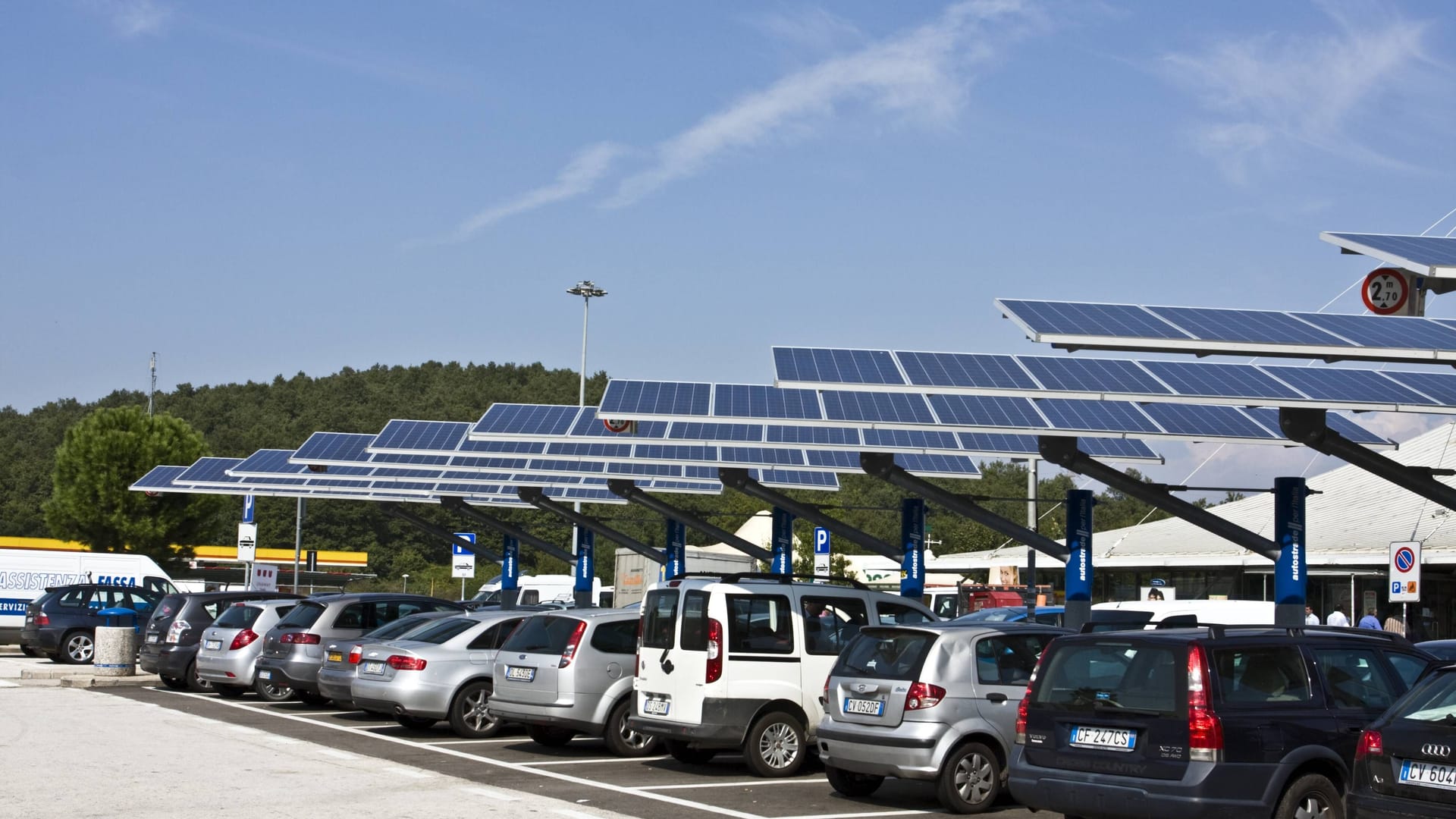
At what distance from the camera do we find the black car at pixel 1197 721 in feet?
29.5

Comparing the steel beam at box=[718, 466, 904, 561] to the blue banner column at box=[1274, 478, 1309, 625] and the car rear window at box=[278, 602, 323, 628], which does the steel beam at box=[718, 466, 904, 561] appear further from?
the car rear window at box=[278, 602, 323, 628]

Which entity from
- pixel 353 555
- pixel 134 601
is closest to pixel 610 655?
pixel 134 601

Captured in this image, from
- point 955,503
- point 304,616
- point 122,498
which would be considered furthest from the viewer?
point 122,498

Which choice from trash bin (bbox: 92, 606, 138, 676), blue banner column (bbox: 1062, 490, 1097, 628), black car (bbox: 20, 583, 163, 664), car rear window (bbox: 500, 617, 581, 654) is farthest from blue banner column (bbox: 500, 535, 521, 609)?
car rear window (bbox: 500, 617, 581, 654)

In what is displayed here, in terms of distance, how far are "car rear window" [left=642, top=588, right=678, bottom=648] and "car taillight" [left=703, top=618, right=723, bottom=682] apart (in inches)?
18.4

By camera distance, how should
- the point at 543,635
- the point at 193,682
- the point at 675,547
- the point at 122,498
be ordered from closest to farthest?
the point at 543,635 → the point at 193,682 → the point at 675,547 → the point at 122,498

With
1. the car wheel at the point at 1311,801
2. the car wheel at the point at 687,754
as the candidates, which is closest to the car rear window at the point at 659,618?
the car wheel at the point at 687,754

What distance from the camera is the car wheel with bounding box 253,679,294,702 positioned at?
21.0 m

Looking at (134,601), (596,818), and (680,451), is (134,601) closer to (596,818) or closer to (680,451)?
(680,451)

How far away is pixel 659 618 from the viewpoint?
14.2 m

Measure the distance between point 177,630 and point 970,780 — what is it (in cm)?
1544

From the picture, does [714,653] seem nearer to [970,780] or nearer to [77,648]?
[970,780]

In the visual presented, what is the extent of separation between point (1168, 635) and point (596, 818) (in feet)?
14.0

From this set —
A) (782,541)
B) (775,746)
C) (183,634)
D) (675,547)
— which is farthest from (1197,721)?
(675,547)
